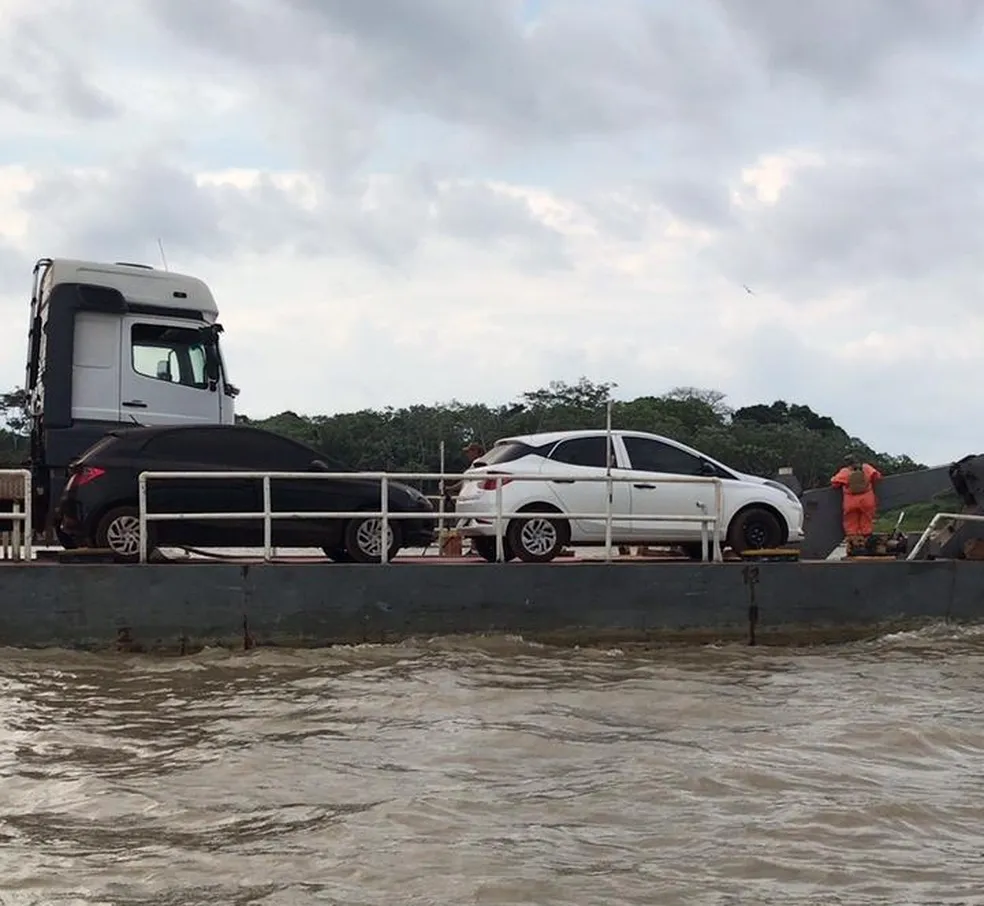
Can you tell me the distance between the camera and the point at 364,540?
1141 centimetres

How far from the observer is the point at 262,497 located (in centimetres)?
1138

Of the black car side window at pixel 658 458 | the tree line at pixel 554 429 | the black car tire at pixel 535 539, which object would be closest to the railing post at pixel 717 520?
the black car side window at pixel 658 458

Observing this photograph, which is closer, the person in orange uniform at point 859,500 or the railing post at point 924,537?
the railing post at point 924,537

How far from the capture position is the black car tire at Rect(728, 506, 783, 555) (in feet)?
40.2

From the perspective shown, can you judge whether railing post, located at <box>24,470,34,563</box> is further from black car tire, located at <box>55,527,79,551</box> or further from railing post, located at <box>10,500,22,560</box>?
black car tire, located at <box>55,527,79,551</box>

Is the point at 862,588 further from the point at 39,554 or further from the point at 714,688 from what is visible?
the point at 39,554

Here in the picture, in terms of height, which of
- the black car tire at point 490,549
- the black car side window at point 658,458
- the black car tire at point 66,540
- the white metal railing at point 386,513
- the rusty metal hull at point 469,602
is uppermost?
the black car side window at point 658,458

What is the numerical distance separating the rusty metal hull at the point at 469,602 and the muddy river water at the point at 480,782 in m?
0.34

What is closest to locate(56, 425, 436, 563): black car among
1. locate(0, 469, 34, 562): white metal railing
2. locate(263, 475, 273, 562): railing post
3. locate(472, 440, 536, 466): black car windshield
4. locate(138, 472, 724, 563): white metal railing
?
locate(138, 472, 724, 563): white metal railing

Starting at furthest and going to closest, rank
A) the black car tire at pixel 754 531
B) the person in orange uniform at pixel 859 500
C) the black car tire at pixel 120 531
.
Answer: the person in orange uniform at pixel 859 500 → the black car tire at pixel 754 531 → the black car tire at pixel 120 531

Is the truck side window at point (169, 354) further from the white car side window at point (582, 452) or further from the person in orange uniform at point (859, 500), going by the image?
the person in orange uniform at point (859, 500)

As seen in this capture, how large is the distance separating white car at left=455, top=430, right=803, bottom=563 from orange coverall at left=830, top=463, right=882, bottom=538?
150 centimetres

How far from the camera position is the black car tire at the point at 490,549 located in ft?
38.6

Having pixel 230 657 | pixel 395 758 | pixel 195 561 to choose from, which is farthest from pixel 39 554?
pixel 395 758
